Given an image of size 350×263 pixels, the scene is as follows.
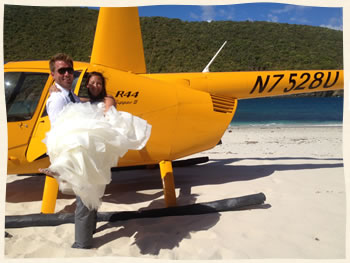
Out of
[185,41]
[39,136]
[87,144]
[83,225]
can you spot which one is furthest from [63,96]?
[185,41]

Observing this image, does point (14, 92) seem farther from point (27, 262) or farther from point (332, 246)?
point (332, 246)

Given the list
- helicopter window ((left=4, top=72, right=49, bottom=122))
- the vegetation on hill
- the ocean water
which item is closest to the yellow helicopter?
helicopter window ((left=4, top=72, right=49, bottom=122))

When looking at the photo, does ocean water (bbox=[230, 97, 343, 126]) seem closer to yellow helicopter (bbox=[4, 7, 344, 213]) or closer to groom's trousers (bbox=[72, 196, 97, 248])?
yellow helicopter (bbox=[4, 7, 344, 213])

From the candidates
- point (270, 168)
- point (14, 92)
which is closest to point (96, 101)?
point (14, 92)

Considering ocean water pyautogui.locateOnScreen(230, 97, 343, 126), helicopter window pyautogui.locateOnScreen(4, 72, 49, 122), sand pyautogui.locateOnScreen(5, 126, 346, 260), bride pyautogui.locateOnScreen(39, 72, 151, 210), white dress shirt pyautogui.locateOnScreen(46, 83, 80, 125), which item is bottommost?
sand pyautogui.locateOnScreen(5, 126, 346, 260)

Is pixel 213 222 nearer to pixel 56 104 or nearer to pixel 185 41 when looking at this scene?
pixel 56 104

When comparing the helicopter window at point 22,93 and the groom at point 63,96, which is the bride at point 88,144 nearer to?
the groom at point 63,96

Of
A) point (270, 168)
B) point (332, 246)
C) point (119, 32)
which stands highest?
point (119, 32)
